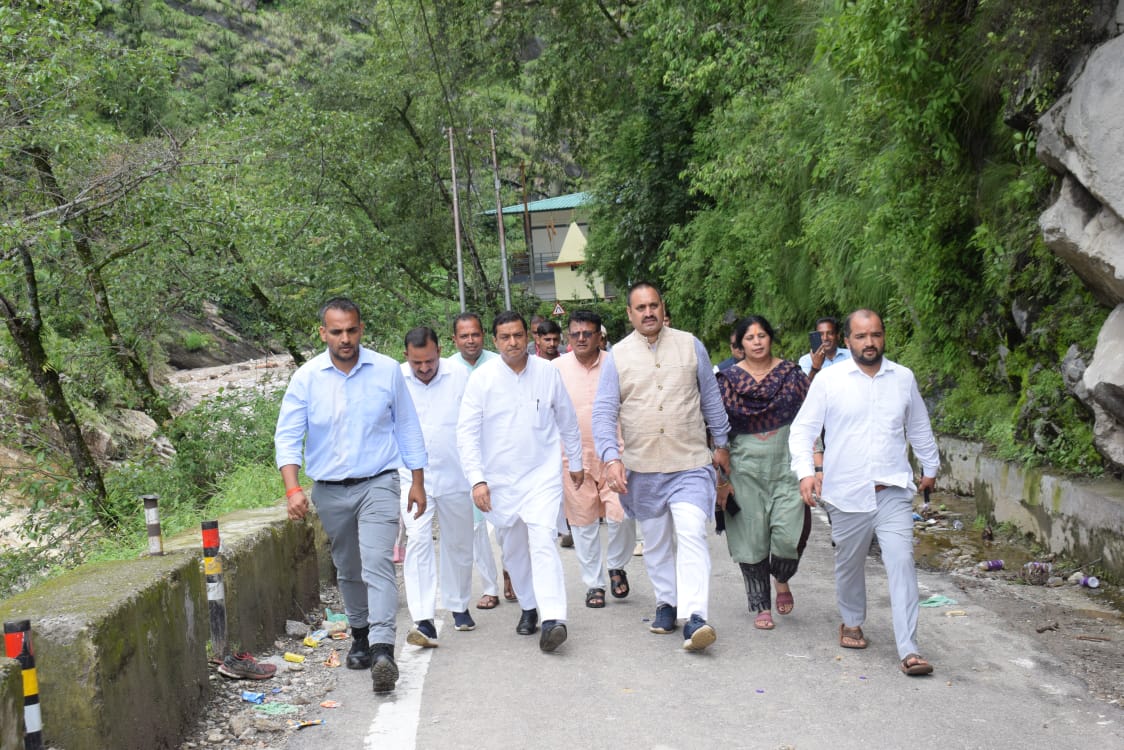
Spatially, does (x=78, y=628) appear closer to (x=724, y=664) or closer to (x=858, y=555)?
(x=724, y=664)

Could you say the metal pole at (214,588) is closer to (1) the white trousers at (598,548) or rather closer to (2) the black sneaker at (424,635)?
(2) the black sneaker at (424,635)

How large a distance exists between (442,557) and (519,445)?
0.89 meters

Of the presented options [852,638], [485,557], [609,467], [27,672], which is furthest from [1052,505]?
[27,672]

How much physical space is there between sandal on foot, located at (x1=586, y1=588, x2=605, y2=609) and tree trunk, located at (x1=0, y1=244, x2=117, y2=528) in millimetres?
6933

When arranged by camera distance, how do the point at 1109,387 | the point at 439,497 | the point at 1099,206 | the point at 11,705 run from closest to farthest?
the point at 11,705 < the point at 439,497 < the point at 1109,387 < the point at 1099,206

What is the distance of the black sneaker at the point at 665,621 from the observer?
21.8 feet

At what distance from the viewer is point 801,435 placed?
6.21 m

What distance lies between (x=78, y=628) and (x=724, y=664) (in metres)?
3.20

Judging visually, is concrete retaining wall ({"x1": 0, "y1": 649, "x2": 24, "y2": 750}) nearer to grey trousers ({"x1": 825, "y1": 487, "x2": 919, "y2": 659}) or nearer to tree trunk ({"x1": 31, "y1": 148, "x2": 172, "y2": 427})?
grey trousers ({"x1": 825, "y1": 487, "x2": 919, "y2": 659})

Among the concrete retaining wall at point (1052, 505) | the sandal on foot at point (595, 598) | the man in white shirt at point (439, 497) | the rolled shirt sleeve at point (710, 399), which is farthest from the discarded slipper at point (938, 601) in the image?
the man in white shirt at point (439, 497)

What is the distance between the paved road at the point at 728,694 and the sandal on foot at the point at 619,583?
52 cm

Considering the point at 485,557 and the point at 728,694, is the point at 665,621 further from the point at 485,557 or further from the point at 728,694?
the point at 485,557

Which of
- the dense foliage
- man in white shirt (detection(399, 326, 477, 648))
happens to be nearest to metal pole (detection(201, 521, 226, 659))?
man in white shirt (detection(399, 326, 477, 648))

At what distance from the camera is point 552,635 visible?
20.5 feet
